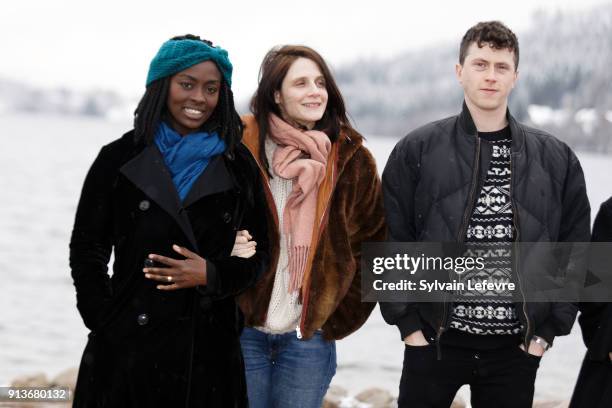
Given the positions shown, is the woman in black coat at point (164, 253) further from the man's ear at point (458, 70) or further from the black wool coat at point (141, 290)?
the man's ear at point (458, 70)

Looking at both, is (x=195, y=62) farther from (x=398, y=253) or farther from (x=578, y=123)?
(x=578, y=123)

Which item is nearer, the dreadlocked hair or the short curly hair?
the dreadlocked hair

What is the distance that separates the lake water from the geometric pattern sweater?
625mm

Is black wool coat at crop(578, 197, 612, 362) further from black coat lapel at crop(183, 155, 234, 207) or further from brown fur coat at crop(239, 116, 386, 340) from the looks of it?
black coat lapel at crop(183, 155, 234, 207)

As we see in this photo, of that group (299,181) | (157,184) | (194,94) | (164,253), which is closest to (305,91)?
(299,181)

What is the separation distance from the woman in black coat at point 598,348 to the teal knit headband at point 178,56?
1.78m

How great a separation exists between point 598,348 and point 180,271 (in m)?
1.77

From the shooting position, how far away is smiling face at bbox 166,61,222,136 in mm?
2621

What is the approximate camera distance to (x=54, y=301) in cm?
1800

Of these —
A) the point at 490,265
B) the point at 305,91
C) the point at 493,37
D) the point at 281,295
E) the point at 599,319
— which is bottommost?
the point at 599,319

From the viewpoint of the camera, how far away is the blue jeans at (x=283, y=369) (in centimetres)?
311

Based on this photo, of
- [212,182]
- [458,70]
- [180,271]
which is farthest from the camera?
[458,70]

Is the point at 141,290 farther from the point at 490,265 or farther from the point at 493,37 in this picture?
the point at 493,37

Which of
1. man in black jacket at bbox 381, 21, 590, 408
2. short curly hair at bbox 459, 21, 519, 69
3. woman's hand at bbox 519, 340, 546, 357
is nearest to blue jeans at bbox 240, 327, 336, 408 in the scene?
man in black jacket at bbox 381, 21, 590, 408
